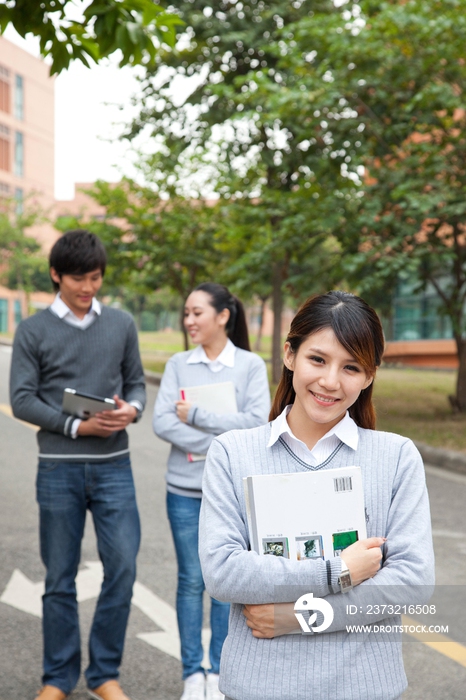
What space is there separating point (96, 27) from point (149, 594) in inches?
129

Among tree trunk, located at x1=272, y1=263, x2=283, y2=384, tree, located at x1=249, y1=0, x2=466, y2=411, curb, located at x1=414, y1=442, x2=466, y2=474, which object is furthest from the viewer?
tree trunk, located at x1=272, y1=263, x2=283, y2=384

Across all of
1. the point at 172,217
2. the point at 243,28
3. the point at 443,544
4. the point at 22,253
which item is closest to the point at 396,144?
the point at 243,28

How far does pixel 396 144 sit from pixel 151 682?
10.9 meters

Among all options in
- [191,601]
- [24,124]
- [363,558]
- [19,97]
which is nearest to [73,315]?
[191,601]

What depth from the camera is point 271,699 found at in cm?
193

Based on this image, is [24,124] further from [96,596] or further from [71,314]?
[71,314]

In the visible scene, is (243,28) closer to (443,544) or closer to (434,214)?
(434,214)

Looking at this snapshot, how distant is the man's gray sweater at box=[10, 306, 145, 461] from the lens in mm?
3641

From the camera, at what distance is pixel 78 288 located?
12.2ft

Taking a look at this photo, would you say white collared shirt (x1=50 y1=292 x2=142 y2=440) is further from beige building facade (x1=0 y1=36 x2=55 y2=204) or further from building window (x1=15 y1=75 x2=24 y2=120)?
building window (x1=15 y1=75 x2=24 y2=120)

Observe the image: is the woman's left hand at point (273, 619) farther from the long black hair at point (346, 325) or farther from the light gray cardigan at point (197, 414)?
the light gray cardigan at point (197, 414)

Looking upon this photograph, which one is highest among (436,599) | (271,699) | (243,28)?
(243,28)

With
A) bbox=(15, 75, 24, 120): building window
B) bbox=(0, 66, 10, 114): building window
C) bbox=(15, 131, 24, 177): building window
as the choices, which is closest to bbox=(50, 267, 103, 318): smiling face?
bbox=(0, 66, 10, 114): building window

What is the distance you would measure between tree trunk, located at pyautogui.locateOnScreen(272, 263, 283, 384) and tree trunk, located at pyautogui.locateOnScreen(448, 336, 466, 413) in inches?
189
